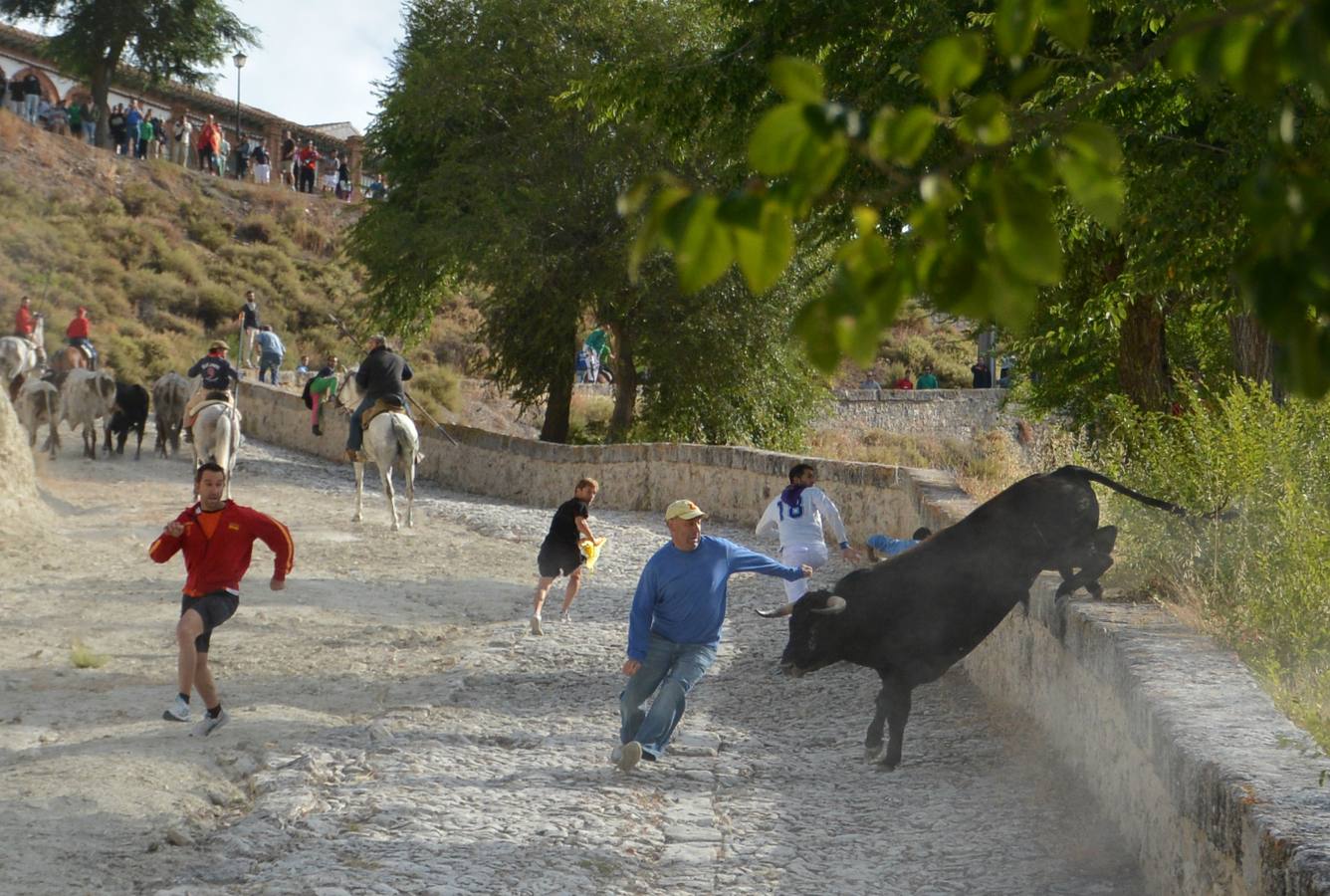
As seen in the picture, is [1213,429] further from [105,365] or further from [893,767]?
[105,365]

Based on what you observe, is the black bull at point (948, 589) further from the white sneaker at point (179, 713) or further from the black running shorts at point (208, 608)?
the white sneaker at point (179, 713)

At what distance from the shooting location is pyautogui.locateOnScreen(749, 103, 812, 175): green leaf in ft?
7.34

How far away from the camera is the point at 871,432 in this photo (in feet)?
155

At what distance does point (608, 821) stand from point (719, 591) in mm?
1794

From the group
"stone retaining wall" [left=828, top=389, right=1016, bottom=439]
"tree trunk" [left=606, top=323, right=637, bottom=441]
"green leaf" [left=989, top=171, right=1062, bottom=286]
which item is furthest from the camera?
"stone retaining wall" [left=828, top=389, right=1016, bottom=439]

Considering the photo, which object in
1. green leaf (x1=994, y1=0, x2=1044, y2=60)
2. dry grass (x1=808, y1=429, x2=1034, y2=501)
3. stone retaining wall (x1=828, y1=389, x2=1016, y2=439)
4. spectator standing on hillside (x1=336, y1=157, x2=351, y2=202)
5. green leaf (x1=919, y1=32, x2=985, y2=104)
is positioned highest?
spectator standing on hillside (x1=336, y1=157, x2=351, y2=202)

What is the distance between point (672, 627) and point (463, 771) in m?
1.41

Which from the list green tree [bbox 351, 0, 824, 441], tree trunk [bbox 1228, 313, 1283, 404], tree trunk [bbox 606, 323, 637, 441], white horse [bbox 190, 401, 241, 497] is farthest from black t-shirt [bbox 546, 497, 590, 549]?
tree trunk [bbox 606, 323, 637, 441]

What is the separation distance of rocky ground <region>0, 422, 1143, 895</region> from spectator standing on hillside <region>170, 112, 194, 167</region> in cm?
5021

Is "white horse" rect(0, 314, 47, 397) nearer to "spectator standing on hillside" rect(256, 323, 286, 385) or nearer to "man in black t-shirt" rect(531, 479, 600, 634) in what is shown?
"spectator standing on hillside" rect(256, 323, 286, 385)

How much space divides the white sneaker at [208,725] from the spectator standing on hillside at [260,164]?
189ft

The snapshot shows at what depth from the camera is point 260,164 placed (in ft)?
212

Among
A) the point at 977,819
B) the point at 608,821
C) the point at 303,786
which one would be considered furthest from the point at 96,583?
the point at 977,819

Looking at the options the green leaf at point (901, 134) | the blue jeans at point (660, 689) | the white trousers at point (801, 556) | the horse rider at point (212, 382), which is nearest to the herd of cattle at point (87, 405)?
the horse rider at point (212, 382)
